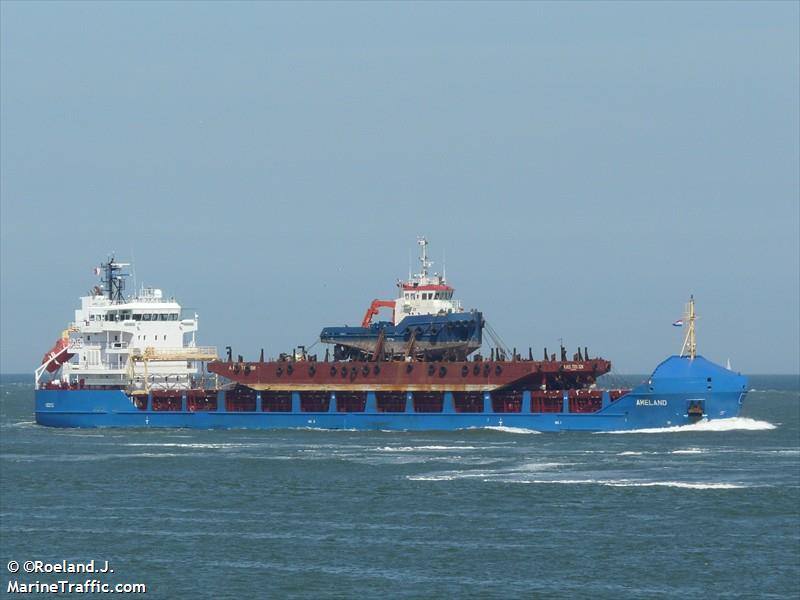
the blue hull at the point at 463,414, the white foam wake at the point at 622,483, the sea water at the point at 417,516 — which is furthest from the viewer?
the blue hull at the point at 463,414

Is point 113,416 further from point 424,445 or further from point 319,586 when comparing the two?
point 319,586

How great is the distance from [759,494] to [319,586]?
2041 centimetres

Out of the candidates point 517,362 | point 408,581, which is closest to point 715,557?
point 408,581

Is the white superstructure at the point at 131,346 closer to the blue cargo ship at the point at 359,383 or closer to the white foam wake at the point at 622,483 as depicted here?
the blue cargo ship at the point at 359,383

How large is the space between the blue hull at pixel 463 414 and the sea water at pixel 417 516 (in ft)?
11.1

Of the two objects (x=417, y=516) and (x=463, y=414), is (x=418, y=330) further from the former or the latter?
(x=417, y=516)

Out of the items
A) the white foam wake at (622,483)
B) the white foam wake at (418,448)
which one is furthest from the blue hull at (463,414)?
the white foam wake at (622,483)

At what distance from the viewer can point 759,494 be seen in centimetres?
5547

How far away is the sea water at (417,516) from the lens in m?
41.5

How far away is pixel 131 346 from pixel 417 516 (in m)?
43.0

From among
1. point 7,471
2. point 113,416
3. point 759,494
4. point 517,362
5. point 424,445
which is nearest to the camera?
point 759,494

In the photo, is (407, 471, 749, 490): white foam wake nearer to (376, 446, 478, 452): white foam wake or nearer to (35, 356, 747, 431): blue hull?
(376, 446, 478, 452): white foam wake

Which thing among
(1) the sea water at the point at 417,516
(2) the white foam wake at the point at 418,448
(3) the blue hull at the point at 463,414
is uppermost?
(3) the blue hull at the point at 463,414

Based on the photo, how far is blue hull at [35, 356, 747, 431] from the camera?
80250 mm
